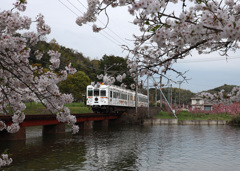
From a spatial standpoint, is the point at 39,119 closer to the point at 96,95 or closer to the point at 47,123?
the point at 47,123

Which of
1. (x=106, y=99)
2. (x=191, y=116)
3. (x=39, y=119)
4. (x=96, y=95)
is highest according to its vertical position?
(x=96, y=95)

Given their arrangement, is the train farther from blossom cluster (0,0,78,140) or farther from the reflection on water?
blossom cluster (0,0,78,140)

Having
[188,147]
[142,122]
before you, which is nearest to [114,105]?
[142,122]

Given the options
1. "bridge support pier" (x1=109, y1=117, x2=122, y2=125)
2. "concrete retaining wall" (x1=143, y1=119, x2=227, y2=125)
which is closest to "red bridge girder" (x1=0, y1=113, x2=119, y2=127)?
"bridge support pier" (x1=109, y1=117, x2=122, y2=125)

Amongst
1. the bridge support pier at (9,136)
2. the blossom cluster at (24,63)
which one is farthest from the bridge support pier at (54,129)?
the blossom cluster at (24,63)

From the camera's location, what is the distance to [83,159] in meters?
13.2

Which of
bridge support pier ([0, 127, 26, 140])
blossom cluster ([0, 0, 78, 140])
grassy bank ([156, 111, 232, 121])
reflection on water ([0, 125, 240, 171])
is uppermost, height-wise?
blossom cluster ([0, 0, 78, 140])

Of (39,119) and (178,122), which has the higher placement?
(39,119)

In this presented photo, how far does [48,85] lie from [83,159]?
27.5 feet

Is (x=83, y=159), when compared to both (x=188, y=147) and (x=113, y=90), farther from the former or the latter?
(x=113, y=90)

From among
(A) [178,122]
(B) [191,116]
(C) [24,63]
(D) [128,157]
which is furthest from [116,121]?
(C) [24,63]

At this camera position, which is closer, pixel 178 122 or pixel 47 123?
pixel 47 123

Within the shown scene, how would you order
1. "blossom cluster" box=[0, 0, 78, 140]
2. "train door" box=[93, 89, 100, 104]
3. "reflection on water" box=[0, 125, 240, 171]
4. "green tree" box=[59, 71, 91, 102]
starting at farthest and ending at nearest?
1. "green tree" box=[59, 71, 91, 102]
2. "train door" box=[93, 89, 100, 104]
3. "reflection on water" box=[0, 125, 240, 171]
4. "blossom cluster" box=[0, 0, 78, 140]

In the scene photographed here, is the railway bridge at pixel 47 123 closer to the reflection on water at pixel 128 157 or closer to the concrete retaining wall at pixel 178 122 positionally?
the reflection on water at pixel 128 157
